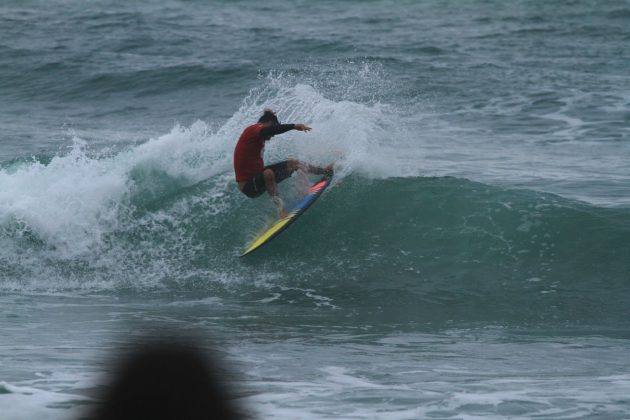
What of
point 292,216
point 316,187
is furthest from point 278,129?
point 316,187

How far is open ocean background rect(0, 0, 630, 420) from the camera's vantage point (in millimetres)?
6812

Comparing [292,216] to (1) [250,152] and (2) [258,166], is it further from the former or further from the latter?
(1) [250,152]

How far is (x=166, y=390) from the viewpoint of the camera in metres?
6.20

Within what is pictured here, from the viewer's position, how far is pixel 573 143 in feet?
55.4

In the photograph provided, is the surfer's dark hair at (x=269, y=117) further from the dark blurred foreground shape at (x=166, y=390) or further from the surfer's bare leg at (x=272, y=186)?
the dark blurred foreground shape at (x=166, y=390)

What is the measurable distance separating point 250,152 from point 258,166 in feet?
0.67

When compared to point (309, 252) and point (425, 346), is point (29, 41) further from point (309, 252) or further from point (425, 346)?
point (425, 346)

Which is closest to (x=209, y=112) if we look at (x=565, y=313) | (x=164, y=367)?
(x=565, y=313)

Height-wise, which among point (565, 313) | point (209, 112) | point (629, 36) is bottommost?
point (565, 313)

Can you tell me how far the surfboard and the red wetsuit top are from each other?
0.66 meters

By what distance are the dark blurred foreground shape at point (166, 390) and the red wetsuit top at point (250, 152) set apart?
12.2ft

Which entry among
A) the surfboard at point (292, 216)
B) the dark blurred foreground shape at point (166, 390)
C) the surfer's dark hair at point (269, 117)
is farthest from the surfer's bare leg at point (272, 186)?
the dark blurred foreground shape at point (166, 390)

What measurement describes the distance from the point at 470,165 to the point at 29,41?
1648 centimetres

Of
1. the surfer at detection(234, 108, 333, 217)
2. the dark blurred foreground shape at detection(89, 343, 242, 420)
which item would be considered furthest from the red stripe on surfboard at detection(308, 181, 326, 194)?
the dark blurred foreground shape at detection(89, 343, 242, 420)
